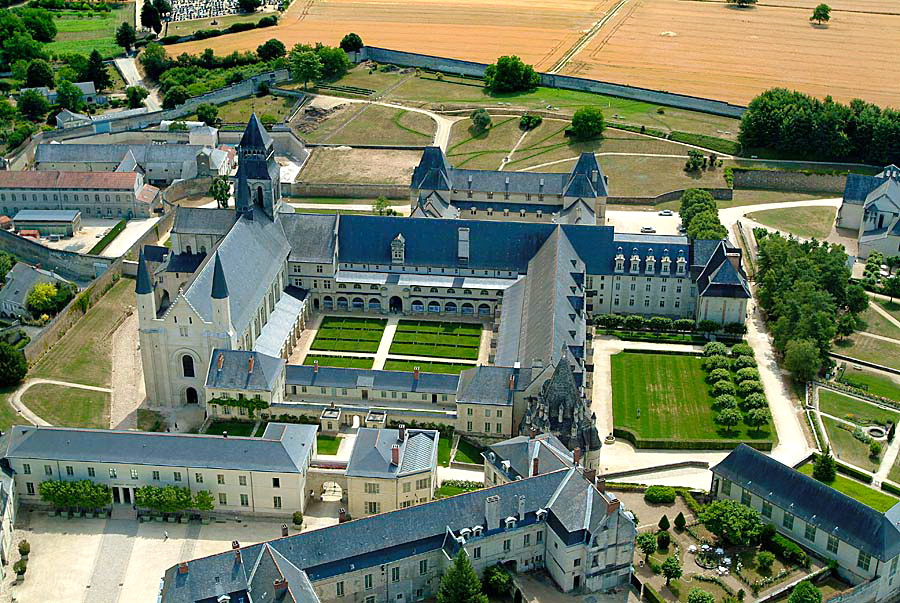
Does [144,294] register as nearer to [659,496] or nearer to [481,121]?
[659,496]

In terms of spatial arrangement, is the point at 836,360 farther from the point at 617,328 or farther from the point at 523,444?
the point at 523,444

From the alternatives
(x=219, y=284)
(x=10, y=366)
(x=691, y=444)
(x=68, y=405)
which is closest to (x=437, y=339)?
(x=219, y=284)

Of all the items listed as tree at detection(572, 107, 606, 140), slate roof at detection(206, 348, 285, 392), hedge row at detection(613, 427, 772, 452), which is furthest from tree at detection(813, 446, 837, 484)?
tree at detection(572, 107, 606, 140)

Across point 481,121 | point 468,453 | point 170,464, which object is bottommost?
point 468,453

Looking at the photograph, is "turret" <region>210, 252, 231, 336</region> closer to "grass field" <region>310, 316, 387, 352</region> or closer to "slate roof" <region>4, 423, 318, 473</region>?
"slate roof" <region>4, 423, 318, 473</region>

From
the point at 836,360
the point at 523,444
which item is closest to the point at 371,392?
the point at 523,444

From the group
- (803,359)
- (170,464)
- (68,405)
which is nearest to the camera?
(170,464)
